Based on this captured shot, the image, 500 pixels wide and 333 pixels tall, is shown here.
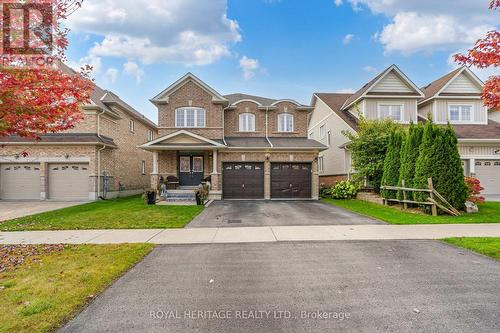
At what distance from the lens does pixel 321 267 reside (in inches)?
219

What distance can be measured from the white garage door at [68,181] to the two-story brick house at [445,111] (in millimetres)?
17894

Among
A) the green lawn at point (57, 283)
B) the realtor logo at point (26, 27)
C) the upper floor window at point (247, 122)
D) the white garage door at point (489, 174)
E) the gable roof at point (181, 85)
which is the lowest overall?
the green lawn at point (57, 283)

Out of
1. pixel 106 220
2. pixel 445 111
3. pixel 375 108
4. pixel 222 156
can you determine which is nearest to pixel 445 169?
pixel 375 108

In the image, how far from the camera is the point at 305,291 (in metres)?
4.45

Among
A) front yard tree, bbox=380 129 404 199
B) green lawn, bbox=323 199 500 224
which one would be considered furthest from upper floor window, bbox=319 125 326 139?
green lawn, bbox=323 199 500 224

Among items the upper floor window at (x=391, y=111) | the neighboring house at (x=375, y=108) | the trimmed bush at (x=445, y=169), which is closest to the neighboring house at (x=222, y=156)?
the neighboring house at (x=375, y=108)

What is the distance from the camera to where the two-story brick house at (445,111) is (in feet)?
63.6

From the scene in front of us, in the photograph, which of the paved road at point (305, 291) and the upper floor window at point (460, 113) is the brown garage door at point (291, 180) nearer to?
the upper floor window at point (460, 113)

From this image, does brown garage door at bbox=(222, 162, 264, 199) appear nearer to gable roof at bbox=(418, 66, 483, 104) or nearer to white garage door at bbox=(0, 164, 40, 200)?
white garage door at bbox=(0, 164, 40, 200)

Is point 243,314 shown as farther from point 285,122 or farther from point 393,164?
point 285,122

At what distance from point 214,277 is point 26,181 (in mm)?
19556

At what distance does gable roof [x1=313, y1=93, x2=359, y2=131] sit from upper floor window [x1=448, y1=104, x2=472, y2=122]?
7.03 metres

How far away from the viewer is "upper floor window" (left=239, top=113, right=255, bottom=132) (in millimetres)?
21656

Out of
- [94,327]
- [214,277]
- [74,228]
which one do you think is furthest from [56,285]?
[74,228]
